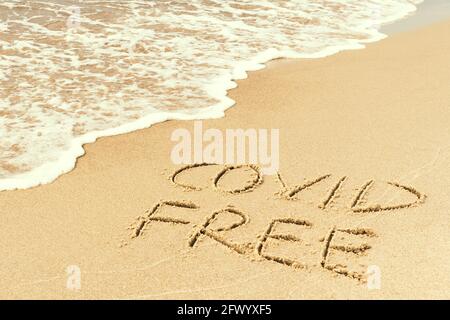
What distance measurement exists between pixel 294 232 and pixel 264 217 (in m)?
0.20

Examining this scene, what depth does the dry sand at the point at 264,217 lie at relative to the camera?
2350 millimetres

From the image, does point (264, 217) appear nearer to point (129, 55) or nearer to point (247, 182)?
point (247, 182)

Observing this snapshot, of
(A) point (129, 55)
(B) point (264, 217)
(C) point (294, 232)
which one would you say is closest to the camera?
(C) point (294, 232)

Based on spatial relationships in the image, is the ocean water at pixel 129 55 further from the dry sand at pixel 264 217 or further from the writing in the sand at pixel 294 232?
the writing in the sand at pixel 294 232

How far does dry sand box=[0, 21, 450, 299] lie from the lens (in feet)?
7.71

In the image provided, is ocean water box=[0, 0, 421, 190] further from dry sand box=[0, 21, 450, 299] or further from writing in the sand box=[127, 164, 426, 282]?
writing in the sand box=[127, 164, 426, 282]

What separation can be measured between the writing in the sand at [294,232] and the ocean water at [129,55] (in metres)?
0.92

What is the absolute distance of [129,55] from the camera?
5223 mm

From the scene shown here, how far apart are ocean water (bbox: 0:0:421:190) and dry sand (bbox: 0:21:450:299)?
0.33 metres

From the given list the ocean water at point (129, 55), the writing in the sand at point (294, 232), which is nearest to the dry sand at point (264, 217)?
the writing in the sand at point (294, 232)

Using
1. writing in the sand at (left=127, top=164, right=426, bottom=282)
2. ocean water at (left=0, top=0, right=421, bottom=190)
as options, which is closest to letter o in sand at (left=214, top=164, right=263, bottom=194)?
writing in the sand at (left=127, top=164, right=426, bottom=282)

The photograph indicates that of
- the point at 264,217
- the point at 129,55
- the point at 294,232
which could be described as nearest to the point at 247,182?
the point at 264,217

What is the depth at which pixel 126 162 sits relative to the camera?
11.0 feet

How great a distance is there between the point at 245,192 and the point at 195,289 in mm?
820
